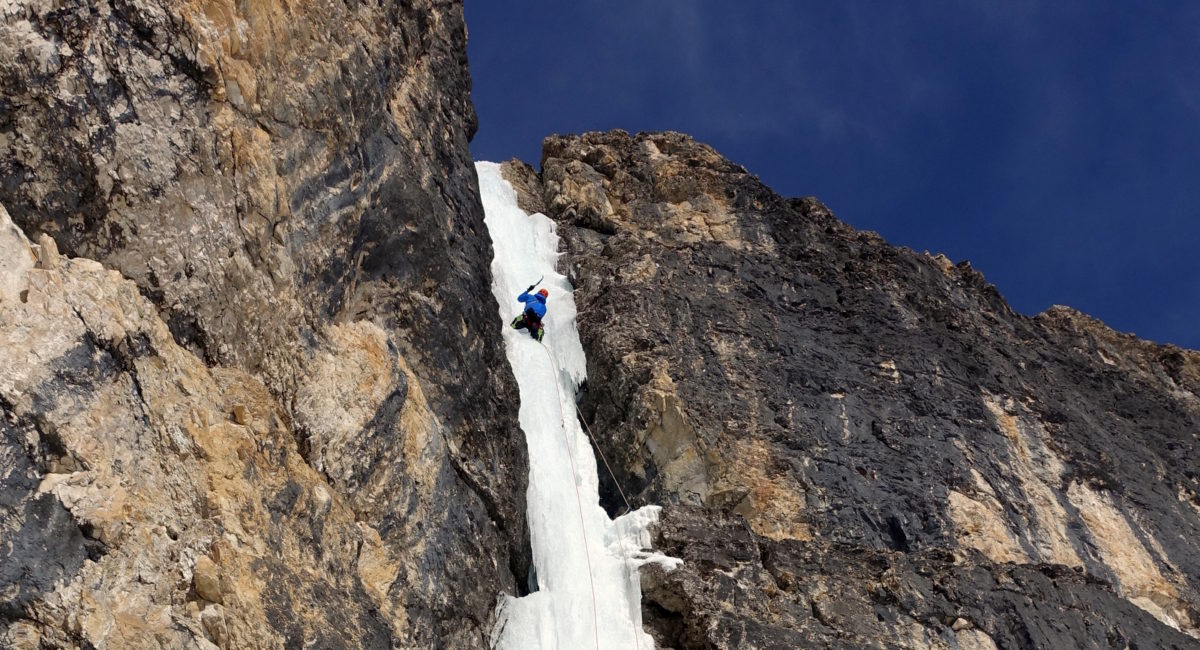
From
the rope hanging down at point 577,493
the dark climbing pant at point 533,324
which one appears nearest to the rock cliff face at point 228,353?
the rope hanging down at point 577,493

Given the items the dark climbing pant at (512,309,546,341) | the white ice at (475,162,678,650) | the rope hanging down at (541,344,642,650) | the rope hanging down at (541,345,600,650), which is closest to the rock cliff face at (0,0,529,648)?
the white ice at (475,162,678,650)

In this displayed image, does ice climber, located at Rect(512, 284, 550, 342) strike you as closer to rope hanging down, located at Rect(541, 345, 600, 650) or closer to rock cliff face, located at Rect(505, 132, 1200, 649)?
rope hanging down, located at Rect(541, 345, 600, 650)

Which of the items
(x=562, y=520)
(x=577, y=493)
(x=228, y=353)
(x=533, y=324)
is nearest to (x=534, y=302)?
(x=533, y=324)

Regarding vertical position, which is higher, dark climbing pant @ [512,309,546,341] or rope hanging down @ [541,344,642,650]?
dark climbing pant @ [512,309,546,341]

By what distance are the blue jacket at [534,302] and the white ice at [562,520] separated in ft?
1.66

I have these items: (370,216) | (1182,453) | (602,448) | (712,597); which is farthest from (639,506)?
(1182,453)

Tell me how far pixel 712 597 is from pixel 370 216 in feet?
21.4

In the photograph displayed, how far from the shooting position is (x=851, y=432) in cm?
1786

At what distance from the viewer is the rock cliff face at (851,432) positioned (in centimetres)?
1442

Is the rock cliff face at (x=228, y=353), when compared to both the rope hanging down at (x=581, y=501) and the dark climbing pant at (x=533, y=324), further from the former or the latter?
the dark climbing pant at (x=533, y=324)

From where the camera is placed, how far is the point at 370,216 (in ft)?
41.1

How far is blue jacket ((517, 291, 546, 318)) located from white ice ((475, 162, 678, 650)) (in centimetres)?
51

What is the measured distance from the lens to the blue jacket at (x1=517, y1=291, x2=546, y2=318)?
736 inches

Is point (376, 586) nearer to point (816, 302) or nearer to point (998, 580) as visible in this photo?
point (998, 580)
